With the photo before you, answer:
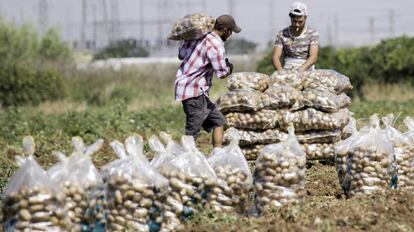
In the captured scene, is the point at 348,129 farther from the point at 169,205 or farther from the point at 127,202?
the point at 127,202

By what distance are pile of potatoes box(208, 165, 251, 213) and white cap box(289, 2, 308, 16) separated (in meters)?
4.25

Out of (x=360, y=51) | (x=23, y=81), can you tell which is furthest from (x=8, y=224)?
(x=360, y=51)

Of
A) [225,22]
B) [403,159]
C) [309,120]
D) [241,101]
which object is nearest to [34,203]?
[403,159]

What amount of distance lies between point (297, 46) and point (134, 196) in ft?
17.1

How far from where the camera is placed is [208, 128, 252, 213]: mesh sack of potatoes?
20.4 feet

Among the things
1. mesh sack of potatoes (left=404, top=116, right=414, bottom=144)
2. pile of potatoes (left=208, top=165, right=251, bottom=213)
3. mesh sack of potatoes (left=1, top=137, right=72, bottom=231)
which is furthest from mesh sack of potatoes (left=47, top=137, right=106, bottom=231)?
mesh sack of potatoes (left=404, top=116, right=414, bottom=144)

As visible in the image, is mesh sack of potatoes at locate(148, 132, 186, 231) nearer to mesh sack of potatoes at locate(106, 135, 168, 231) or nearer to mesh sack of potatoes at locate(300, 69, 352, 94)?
mesh sack of potatoes at locate(106, 135, 168, 231)

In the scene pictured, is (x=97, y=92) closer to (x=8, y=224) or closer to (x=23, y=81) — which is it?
(x=23, y=81)

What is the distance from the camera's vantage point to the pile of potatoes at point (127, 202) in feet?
18.6

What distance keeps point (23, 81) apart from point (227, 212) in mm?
20308

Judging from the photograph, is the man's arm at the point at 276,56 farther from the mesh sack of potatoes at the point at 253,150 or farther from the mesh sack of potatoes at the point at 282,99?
the mesh sack of potatoes at the point at 253,150

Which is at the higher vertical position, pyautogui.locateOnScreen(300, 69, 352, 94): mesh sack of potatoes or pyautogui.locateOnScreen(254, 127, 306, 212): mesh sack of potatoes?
pyautogui.locateOnScreen(300, 69, 352, 94): mesh sack of potatoes

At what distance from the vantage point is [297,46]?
1055 centimetres

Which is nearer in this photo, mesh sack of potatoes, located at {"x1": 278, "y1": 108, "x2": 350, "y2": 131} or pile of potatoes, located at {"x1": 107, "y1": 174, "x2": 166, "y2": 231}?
pile of potatoes, located at {"x1": 107, "y1": 174, "x2": 166, "y2": 231}
